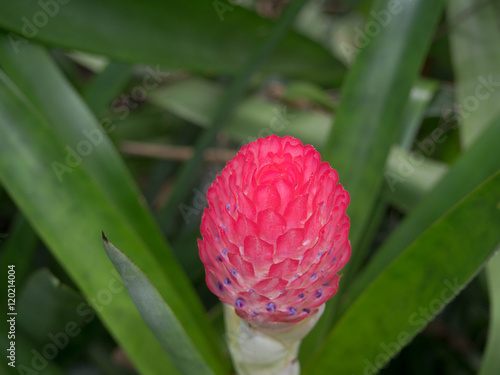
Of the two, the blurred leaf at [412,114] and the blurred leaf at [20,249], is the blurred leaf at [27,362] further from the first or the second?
the blurred leaf at [412,114]

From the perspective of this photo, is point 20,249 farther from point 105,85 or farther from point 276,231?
point 276,231

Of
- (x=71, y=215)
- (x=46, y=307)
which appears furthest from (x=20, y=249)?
(x=71, y=215)

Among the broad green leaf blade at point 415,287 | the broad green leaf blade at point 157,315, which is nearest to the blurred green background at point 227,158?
the broad green leaf blade at point 415,287

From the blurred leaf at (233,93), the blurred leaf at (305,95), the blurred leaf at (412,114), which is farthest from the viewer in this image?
the blurred leaf at (305,95)

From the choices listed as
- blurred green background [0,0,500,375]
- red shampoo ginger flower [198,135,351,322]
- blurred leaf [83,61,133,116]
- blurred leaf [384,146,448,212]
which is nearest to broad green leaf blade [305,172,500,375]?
blurred green background [0,0,500,375]

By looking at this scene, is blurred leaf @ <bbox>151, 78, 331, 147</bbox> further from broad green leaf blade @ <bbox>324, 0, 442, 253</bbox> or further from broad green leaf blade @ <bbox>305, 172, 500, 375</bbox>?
broad green leaf blade @ <bbox>305, 172, 500, 375</bbox>
